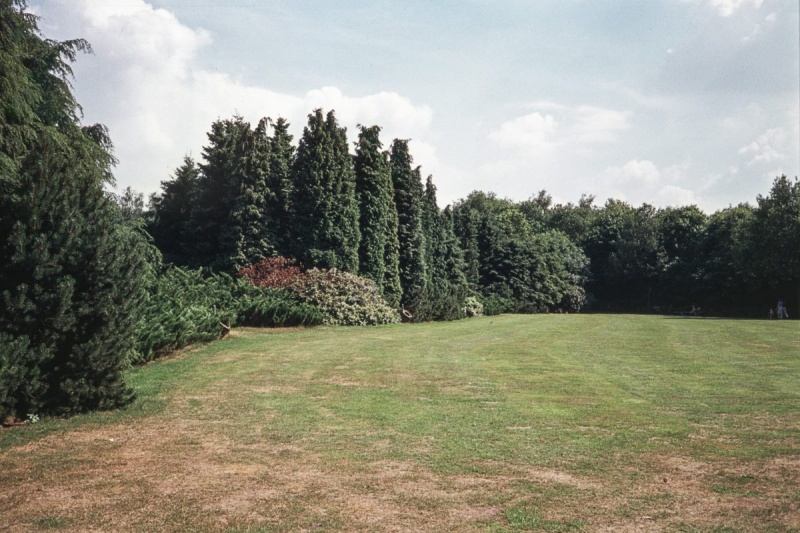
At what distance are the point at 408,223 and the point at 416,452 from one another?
2723cm

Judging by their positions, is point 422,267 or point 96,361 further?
point 422,267

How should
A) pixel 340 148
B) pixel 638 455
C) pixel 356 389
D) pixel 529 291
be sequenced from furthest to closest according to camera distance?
pixel 529 291 → pixel 340 148 → pixel 356 389 → pixel 638 455

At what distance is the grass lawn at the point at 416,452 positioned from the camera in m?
5.11

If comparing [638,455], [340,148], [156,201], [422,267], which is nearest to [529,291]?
[422,267]

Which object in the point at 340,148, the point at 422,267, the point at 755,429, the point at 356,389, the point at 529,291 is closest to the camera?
the point at 755,429

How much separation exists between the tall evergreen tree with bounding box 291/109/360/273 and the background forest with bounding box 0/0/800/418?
0.07 meters

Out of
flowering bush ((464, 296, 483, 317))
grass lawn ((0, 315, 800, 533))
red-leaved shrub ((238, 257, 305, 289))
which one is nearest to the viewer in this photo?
grass lawn ((0, 315, 800, 533))

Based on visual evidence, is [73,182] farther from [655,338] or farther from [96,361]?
[655,338]

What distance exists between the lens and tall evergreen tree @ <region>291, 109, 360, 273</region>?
89.8 feet

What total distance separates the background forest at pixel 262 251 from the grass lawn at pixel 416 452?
133cm

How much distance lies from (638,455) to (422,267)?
88.4 feet

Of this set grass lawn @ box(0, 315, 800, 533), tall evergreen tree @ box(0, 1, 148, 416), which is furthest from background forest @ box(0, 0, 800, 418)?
grass lawn @ box(0, 315, 800, 533)

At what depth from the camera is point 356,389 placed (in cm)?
1064

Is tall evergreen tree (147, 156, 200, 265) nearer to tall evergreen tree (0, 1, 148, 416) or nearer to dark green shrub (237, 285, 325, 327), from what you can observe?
dark green shrub (237, 285, 325, 327)
